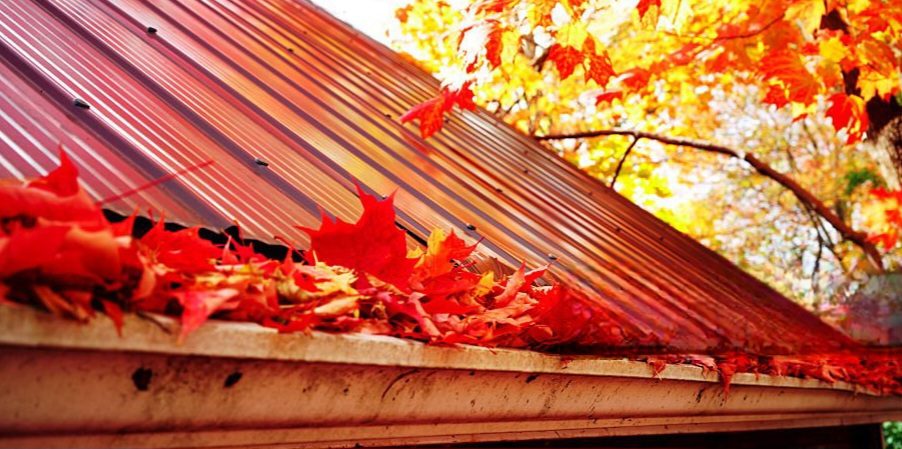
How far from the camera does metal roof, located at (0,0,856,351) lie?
6.70 ft

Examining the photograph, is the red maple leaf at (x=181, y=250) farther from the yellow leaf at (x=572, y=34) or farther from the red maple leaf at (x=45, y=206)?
the yellow leaf at (x=572, y=34)

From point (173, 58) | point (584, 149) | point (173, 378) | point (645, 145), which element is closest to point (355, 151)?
point (173, 58)

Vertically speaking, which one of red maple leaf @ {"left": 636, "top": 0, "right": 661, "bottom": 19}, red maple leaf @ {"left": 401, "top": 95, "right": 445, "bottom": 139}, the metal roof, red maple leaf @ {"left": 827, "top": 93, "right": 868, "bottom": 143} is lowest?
the metal roof

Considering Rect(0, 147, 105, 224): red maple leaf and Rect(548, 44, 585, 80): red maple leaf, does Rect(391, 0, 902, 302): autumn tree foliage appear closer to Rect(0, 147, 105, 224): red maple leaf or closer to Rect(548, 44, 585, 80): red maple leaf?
Rect(548, 44, 585, 80): red maple leaf

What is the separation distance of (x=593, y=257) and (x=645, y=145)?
48.6 feet

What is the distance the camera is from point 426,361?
1535mm

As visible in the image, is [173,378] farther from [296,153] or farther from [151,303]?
[296,153]

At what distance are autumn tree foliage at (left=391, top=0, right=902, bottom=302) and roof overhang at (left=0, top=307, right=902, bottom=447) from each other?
8.24 feet

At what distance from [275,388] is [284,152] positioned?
5.44 feet

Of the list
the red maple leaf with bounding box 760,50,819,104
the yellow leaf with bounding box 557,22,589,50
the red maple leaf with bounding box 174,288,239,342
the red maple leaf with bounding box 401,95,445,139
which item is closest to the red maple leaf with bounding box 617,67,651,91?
the red maple leaf with bounding box 760,50,819,104

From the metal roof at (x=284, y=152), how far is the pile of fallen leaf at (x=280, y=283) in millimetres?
318

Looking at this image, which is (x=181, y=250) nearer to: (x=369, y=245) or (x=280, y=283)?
(x=280, y=283)

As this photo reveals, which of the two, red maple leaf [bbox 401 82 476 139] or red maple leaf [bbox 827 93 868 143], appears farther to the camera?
red maple leaf [bbox 827 93 868 143]

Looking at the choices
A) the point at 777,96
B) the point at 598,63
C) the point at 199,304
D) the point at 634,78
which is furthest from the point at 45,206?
the point at 634,78
